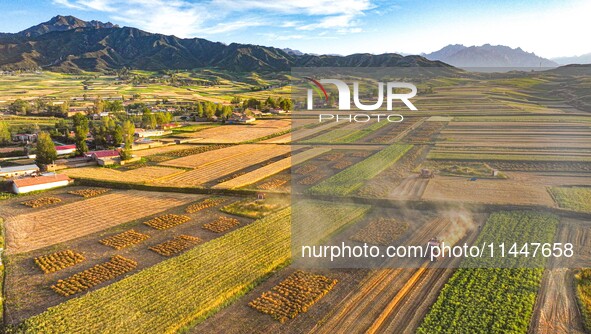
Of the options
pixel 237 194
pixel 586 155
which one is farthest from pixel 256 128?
pixel 586 155

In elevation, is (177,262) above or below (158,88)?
below

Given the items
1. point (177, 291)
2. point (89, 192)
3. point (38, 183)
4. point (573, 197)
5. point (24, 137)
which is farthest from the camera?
point (24, 137)

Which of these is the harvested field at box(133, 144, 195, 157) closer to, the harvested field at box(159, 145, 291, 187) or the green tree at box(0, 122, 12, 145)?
the harvested field at box(159, 145, 291, 187)

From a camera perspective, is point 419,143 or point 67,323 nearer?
point 67,323

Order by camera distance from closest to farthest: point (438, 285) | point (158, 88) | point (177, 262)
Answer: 1. point (438, 285)
2. point (177, 262)
3. point (158, 88)

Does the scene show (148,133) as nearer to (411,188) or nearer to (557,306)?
(411,188)

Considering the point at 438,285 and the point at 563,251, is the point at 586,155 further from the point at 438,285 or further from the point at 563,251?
the point at 438,285

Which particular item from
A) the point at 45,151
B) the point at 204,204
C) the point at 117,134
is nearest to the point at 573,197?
the point at 204,204
